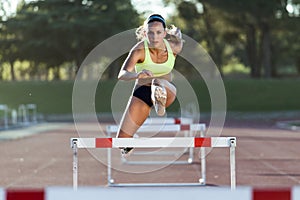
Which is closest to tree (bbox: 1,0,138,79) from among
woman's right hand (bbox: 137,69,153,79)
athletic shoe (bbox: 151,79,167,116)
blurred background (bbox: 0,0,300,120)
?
blurred background (bbox: 0,0,300,120)

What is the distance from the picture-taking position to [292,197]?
3.21 m

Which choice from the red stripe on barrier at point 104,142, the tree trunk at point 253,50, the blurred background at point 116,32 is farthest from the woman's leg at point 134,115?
the tree trunk at point 253,50

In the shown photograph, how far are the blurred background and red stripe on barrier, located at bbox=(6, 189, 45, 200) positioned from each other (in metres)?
49.2

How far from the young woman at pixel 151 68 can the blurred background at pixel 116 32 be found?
146 feet

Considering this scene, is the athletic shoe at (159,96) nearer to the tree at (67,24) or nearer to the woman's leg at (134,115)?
the woman's leg at (134,115)

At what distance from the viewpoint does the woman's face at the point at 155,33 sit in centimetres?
781

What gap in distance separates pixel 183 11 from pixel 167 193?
222 ft

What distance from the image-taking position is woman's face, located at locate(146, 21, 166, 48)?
25.6ft

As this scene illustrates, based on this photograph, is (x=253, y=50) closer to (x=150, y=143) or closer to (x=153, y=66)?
(x=153, y=66)

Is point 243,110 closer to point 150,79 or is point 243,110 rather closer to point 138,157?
point 138,157

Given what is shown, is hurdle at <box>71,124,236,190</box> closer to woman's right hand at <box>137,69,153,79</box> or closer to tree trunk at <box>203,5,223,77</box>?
woman's right hand at <box>137,69,153,79</box>

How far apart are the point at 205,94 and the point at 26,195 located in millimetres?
55608

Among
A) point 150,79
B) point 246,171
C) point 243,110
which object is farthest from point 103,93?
point 150,79

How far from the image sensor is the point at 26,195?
309 cm
